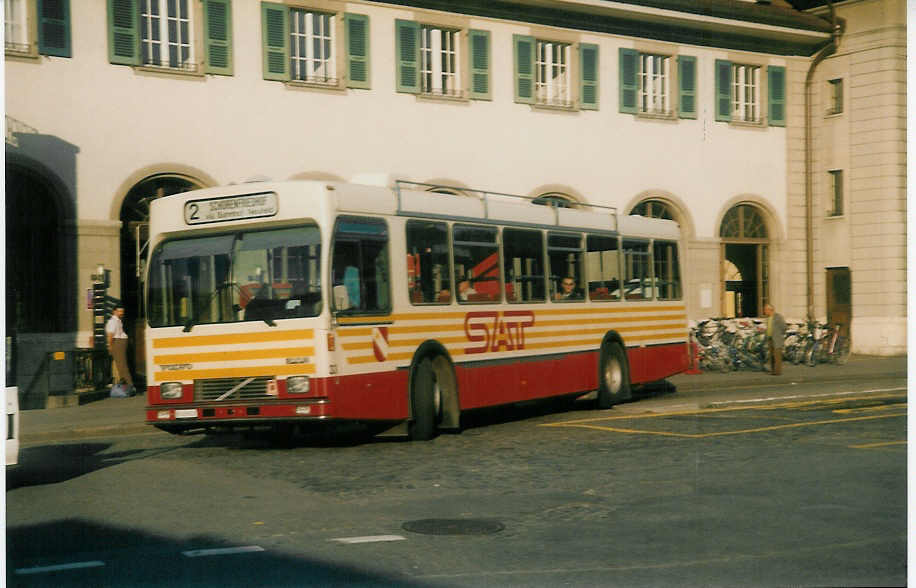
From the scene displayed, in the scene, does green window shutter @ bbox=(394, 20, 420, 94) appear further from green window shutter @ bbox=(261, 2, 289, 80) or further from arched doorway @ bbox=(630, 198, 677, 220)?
arched doorway @ bbox=(630, 198, 677, 220)

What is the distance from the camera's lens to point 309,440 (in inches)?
539

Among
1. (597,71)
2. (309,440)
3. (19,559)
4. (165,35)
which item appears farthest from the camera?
(309,440)

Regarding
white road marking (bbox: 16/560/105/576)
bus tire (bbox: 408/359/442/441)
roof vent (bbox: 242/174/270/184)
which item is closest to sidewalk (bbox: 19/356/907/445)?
roof vent (bbox: 242/174/270/184)

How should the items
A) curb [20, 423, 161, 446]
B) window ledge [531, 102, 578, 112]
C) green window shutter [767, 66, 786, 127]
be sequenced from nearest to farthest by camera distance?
green window shutter [767, 66, 786, 127]
window ledge [531, 102, 578, 112]
curb [20, 423, 161, 446]

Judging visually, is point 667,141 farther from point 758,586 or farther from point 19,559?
point 19,559

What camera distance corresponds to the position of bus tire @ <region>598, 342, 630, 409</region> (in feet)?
54.0

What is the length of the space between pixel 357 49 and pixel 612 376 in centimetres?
795

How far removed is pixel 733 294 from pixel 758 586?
643 cm

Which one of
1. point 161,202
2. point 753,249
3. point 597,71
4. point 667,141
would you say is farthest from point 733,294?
point 161,202

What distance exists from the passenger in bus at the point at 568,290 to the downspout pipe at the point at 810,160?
402 cm

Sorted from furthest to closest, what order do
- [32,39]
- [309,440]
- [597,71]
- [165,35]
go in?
[309,440]
[597,71]
[165,35]
[32,39]

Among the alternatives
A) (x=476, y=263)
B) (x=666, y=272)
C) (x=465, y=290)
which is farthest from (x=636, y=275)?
(x=465, y=290)

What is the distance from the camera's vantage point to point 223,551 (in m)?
7.32

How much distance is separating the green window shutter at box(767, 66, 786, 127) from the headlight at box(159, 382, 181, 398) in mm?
5496
